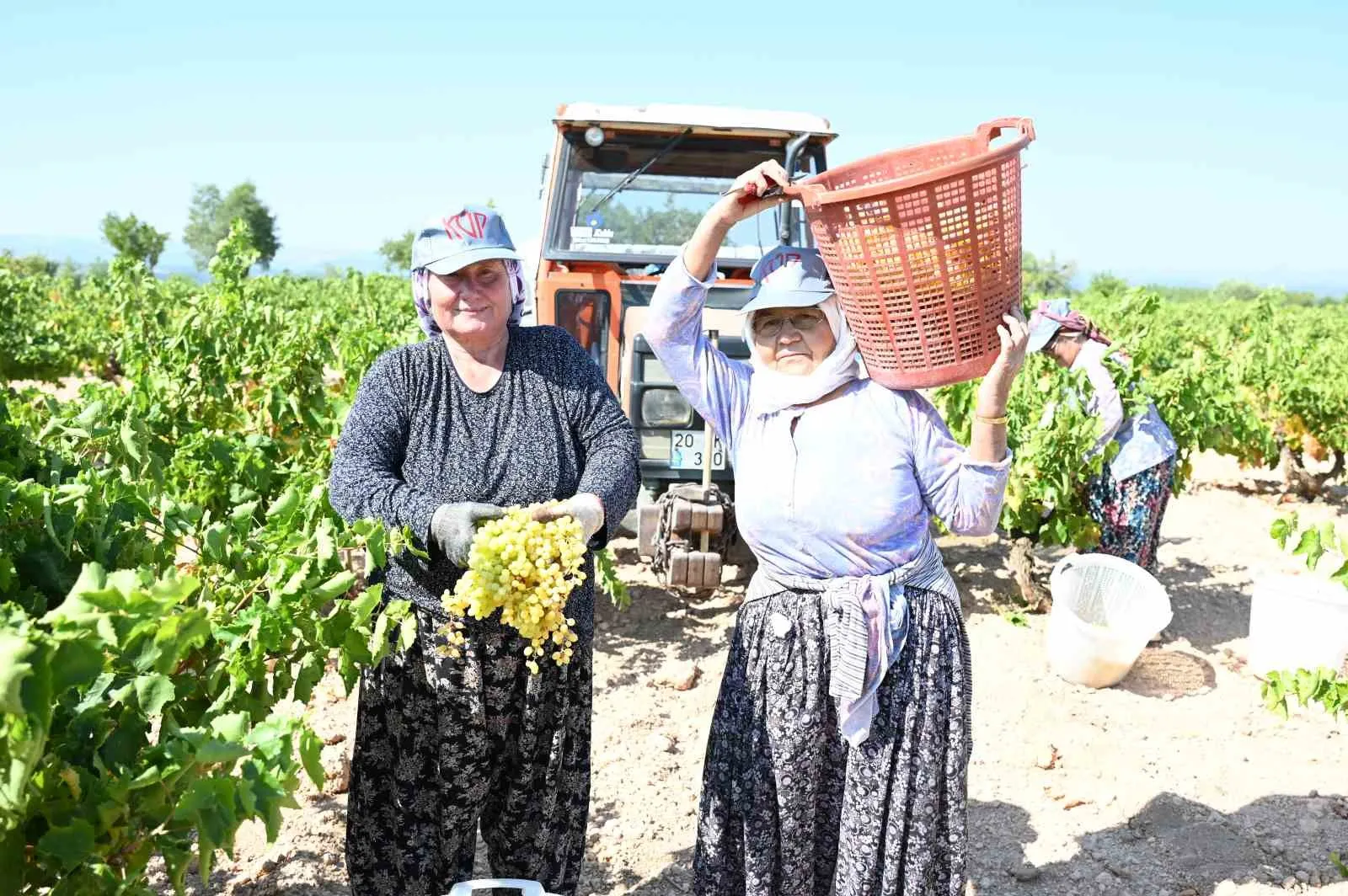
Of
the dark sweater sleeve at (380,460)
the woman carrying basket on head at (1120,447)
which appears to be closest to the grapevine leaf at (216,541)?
the dark sweater sleeve at (380,460)

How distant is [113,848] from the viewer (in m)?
1.45

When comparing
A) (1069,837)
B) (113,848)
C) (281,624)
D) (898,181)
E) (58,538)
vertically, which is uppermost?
(898,181)

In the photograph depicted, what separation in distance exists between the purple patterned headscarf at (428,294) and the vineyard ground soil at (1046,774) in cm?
130

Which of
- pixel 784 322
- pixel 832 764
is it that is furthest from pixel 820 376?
pixel 832 764

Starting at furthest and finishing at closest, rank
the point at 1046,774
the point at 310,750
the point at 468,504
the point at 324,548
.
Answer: the point at 1046,774, the point at 468,504, the point at 324,548, the point at 310,750

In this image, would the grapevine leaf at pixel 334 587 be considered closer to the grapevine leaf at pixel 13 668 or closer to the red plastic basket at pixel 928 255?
the grapevine leaf at pixel 13 668

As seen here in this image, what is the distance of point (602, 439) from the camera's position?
8.21 feet

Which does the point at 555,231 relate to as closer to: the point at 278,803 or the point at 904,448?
the point at 904,448

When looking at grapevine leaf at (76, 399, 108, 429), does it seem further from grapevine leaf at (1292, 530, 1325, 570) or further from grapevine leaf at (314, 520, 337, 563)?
grapevine leaf at (1292, 530, 1325, 570)

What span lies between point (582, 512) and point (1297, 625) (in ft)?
12.6

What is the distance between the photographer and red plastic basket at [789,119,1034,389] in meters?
2.05

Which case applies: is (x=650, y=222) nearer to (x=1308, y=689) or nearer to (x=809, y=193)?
(x=809, y=193)

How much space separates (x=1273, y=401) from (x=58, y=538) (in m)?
9.65

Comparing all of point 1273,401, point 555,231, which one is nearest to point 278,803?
point 555,231
